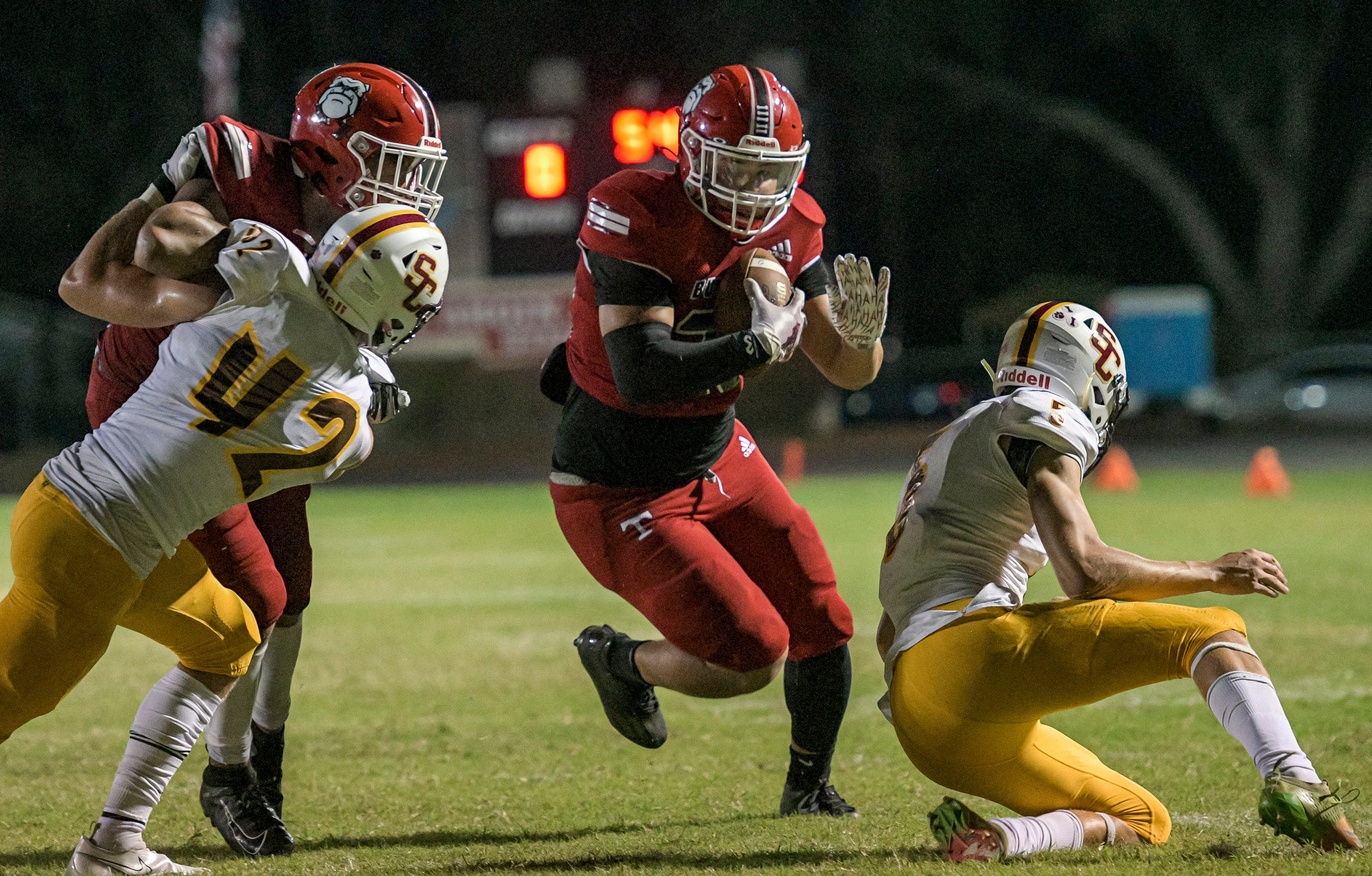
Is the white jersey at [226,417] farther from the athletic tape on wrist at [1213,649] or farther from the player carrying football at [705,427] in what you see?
the athletic tape on wrist at [1213,649]

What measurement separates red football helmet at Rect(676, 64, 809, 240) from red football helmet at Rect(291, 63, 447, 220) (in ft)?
2.20

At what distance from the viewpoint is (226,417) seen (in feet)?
10.6

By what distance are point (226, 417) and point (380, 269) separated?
470mm

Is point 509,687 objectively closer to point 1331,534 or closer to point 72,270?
point 72,270

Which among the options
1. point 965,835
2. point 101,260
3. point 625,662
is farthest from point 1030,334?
point 101,260

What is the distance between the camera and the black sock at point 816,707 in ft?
13.6

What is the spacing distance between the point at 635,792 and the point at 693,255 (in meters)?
1.67

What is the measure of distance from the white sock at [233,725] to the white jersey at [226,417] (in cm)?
84

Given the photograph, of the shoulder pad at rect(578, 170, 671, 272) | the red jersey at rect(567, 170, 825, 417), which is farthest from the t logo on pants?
the shoulder pad at rect(578, 170, 671, 272)

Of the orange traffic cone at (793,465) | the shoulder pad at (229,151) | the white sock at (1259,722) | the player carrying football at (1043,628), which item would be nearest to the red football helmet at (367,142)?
the shoulder pad at (229,151)

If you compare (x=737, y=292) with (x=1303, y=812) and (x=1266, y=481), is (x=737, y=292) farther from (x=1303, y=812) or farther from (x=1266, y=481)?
(x=1266, y=481)

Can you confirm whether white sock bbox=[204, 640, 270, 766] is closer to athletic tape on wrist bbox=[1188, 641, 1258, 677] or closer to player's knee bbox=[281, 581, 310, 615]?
player's knee bbox=[281, 581, 310, 615]

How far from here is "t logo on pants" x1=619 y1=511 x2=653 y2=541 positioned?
3.96 meters

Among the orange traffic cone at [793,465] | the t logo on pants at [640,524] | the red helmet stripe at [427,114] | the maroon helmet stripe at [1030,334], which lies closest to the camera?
the maroon helmet stripe at [1030,334]
